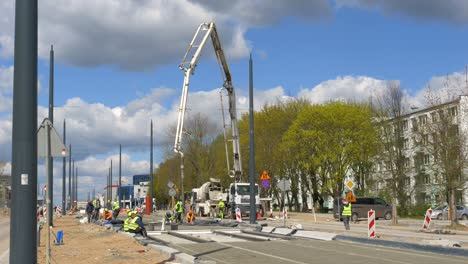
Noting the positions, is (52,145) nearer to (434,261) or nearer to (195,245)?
(434,261)

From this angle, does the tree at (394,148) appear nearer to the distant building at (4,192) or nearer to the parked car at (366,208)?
the parked car at (366,208)

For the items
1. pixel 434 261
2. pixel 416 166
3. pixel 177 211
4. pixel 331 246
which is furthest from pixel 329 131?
pixel 434 261

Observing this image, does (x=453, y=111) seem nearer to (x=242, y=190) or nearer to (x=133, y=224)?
(x=242, y=190)

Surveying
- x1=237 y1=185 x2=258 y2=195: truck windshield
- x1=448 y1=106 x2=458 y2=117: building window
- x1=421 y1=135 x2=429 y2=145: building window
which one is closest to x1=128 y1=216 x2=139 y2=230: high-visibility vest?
x1=421 y1=135 x2=429 y2=145: building window

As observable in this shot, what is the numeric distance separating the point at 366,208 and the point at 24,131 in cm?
4256

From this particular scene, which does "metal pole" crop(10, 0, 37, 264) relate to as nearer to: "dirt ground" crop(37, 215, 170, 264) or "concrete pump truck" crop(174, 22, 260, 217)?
"dirt ground" crop(37, 215, 170, 264)

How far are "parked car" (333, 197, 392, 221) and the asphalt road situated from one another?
24.1 meters

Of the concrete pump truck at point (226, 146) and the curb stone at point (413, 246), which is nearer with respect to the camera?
the curb stone at point (413, 246)

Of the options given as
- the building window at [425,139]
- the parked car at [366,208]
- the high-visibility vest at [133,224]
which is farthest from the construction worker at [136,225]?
the parked car at [366,208]

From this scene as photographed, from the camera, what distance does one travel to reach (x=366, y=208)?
49.6m

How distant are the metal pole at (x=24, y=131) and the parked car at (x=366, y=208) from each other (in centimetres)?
4063

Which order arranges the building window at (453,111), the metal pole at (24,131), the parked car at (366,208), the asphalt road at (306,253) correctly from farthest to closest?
1. the parked car at (366,208)
2. the building window at (453,111)
3. the asphalt road at (306,253)
4. the metal pole at (24,131)

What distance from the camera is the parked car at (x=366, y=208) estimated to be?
161 feet

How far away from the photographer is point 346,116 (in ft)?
225
